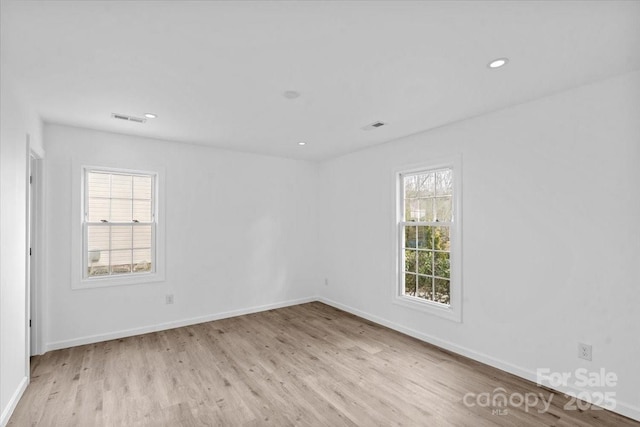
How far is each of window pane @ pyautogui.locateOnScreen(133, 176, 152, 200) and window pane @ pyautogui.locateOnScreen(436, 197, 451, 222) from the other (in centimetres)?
369

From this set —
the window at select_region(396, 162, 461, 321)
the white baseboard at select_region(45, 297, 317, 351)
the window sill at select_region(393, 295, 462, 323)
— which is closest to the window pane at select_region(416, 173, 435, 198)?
the window at select_region(396, 162, 461, 321)

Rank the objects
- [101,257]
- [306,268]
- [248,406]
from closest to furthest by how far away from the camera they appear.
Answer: [248,406]
[101,257]
[306,268]

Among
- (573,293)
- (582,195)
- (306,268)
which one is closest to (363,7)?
(582,195)

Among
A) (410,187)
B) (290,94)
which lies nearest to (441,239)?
(410,187)

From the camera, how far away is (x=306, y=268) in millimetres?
5559

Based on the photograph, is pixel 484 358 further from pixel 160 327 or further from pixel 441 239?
pixel 160 327

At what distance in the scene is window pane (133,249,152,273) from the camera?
409 cm

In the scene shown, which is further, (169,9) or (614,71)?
(614,71)

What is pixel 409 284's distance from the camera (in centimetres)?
410

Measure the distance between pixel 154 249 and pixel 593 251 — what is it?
4654 millimetres

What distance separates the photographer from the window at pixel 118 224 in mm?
3803

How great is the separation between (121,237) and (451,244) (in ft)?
13.1

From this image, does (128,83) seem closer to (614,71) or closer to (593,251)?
(614,71)

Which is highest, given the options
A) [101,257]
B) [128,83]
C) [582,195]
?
[128,83]
